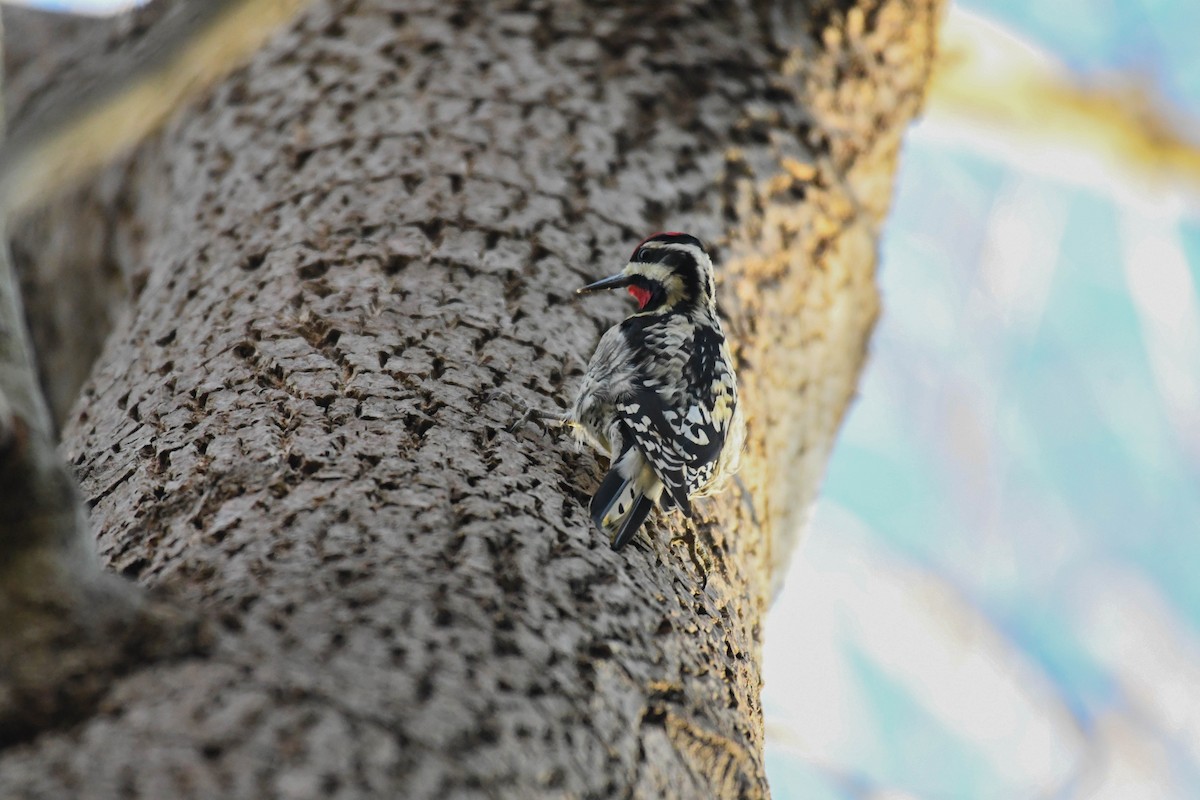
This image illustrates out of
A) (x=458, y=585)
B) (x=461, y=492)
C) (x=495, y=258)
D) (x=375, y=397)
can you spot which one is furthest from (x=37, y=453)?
(x=495, y=258)

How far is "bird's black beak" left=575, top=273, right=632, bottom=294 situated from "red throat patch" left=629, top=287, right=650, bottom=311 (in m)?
0.04

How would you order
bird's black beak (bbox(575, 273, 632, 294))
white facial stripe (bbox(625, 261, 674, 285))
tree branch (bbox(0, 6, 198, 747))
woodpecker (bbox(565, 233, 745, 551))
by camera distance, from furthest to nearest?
1. white facial stripe (bbox(625, 261, 674, 285))
2. bird's black beak (bbox(575, 273, 632, 294))
3. woodpecker (bbox(565, 233, 745, 551))
4. tree branch (bbox(0, 6, 198, 747))

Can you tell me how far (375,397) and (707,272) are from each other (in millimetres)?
817

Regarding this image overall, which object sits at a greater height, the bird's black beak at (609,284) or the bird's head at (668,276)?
the bird's black beak at (609,284)

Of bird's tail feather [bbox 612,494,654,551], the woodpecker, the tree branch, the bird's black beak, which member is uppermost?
the tree branch

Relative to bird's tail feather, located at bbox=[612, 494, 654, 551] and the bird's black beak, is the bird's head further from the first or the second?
bird's tail feather, located at bbox=[612, 494, 654, 551]

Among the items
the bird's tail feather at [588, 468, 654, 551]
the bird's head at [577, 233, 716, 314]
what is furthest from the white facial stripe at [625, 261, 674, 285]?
the bird's tail feather at [588, 468, 654, 551]

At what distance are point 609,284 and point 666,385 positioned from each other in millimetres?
222

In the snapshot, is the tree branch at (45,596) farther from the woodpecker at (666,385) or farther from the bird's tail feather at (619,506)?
the woodpecker at (666,385)

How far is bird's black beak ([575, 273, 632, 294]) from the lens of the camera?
197 centimetres

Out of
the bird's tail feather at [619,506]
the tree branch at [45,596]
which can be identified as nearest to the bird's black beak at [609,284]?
the bird's tail feather at [619,506]

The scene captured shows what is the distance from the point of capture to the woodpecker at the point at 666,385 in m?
1.84

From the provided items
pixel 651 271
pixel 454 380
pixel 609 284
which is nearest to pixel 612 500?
pixel 454 380

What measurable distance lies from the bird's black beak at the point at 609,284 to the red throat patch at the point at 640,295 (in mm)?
42
